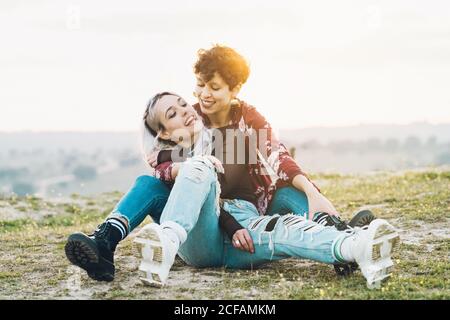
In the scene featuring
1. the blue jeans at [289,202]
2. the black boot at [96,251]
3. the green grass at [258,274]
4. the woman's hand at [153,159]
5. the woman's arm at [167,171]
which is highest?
the woman's hand at [153,159]

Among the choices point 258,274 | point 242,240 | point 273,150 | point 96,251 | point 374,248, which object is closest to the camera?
point 374,248

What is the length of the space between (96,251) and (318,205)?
179 cm

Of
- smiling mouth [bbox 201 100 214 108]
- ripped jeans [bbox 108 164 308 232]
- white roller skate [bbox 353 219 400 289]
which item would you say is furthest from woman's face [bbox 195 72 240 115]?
white roller skate [bbox 353 219 400 289]

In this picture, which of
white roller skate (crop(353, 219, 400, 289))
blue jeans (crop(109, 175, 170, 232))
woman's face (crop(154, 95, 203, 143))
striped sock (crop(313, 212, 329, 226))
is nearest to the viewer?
white roller skate (crop(353, 219, 400, 289))

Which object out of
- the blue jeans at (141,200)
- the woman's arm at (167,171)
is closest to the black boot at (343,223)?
the woman's arm at (167,171)

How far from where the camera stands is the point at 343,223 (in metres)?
5.87

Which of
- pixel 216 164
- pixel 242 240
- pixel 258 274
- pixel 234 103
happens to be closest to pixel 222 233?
pixel 242 240

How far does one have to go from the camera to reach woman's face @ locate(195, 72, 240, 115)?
21.5 ft

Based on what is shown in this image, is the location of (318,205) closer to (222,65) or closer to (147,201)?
(147,201)

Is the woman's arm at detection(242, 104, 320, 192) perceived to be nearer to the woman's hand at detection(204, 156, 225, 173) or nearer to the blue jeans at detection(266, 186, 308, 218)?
the blue jeans at detection(266, 186, 308, 218)

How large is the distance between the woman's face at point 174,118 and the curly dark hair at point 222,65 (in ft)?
1.26

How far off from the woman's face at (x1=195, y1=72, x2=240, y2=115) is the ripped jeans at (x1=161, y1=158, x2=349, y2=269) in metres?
0.87

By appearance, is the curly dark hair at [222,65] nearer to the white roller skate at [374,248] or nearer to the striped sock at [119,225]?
the striped sock at [119,225]

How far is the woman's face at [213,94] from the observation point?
6559mm
